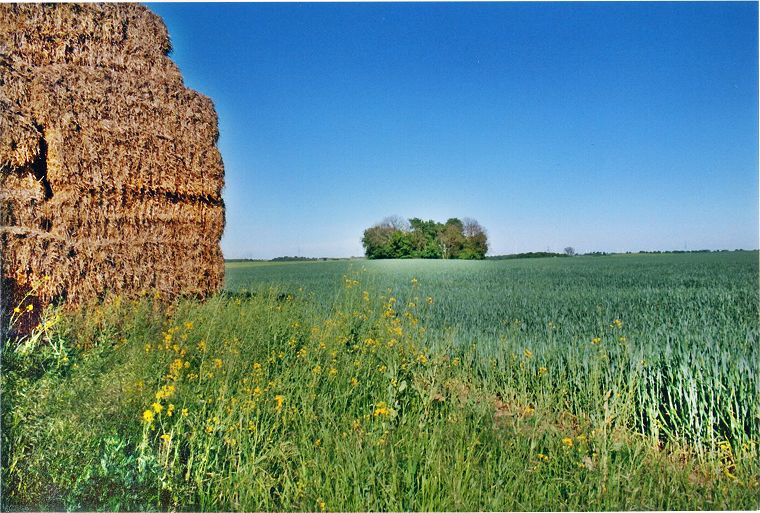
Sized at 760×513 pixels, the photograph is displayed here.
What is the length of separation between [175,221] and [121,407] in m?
4.02

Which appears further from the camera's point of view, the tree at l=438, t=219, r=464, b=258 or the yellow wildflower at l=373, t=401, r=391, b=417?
the tree at l=438, t=219, r=464, b=258

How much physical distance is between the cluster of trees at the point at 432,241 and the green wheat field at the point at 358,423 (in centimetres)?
280

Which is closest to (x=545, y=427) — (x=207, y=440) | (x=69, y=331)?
(x=207, y=440)

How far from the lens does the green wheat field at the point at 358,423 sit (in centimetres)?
266

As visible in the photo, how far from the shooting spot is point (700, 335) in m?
4.96

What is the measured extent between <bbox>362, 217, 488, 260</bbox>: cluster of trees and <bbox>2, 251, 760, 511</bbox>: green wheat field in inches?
110

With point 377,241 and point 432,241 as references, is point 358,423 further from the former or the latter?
point 432,241

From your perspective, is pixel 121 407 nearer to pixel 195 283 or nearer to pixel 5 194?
pixel 5 194

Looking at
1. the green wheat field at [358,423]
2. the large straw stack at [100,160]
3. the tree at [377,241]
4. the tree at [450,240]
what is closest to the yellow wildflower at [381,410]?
the green wheat field at [358,423]

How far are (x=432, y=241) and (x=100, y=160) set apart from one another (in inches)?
218

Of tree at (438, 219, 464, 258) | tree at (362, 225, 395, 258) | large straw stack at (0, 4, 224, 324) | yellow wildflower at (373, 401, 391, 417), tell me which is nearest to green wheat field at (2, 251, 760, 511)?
yellow wildflower at (373, 401, 391, 417)

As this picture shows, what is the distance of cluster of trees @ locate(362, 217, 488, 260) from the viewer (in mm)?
8062

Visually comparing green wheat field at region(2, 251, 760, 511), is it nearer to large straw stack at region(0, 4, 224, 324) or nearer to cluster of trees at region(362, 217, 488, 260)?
large straw stack at region(0, 4, 224, 324)

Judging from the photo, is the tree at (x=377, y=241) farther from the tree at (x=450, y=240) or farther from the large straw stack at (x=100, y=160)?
the large straw stack at (x=100, y=160)
